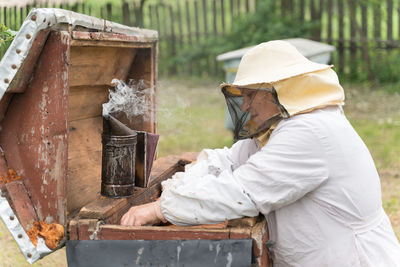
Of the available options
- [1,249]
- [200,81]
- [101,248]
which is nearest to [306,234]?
[101,248]

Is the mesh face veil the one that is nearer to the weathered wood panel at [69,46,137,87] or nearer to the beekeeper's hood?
the beekeeper's hood

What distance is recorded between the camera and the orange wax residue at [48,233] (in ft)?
6.45

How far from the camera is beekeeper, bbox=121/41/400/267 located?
6.36ft

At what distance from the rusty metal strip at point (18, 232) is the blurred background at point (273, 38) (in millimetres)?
3087

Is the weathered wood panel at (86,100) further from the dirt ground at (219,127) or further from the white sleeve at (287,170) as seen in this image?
the white sleeve at (287,170)

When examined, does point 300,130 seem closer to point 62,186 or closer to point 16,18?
point 62,186

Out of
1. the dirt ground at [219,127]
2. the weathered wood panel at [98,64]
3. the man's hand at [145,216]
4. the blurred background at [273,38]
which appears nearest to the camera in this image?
the man's hand at [145,216]

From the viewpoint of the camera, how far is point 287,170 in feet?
→ 6.31

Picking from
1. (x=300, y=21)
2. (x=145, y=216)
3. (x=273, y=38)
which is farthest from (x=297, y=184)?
(x=300, y=21)

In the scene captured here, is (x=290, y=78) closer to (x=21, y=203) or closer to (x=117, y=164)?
(x=117, y=164)

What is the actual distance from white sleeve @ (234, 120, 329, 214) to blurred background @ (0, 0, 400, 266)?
95.6 inches

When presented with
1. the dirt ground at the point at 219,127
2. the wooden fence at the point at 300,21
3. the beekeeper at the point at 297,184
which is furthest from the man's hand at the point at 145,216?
the wooden fence at the point at 300,21

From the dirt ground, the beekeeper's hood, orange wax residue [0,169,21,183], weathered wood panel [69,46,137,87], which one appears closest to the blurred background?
the dirt ground

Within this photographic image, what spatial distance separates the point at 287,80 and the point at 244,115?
1.03ft
